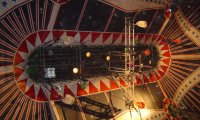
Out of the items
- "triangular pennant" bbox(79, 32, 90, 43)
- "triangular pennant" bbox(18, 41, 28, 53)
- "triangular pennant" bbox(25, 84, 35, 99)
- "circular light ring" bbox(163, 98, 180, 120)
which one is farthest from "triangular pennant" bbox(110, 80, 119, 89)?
"triangular pennant" bbox(18, 41, 28, 53)

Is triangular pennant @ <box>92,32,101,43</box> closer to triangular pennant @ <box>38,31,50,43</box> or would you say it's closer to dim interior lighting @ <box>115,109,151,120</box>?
triangular pennant @ <box>38,31,50,43</box>

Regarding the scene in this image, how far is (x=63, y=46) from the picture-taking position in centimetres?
522

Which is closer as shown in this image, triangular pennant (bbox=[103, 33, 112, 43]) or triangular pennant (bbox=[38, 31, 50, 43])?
triangular pennant (bbox=[38, 31, 50, 43])

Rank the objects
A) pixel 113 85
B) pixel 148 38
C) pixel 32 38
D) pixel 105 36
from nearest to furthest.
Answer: pixel 32 38, pixel 105 36, pixel 113 85, pixel 148 38

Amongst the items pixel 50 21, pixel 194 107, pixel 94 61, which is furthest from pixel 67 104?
pixel 194 107

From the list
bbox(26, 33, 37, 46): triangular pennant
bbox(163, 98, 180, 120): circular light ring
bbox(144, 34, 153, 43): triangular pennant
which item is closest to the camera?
bbox(26, 33, 37, 46): triangular pennant

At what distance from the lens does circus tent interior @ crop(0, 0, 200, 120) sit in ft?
15.4

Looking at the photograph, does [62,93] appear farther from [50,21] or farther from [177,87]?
[177,87]

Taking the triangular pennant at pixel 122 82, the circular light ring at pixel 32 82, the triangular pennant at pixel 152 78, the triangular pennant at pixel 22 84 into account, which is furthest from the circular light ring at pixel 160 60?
the triangular pennant at pixel 22 84

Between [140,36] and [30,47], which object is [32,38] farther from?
[140,36]

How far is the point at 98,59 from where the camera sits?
567cm

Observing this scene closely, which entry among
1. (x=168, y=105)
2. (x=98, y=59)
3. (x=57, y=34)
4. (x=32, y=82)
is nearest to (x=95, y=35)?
(x=98, y=59)

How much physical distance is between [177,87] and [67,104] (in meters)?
2.73

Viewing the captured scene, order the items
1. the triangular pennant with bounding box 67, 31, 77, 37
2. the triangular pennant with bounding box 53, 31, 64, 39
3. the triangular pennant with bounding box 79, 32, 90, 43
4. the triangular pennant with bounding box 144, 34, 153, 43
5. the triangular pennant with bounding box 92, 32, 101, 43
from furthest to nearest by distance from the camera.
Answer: the triangular pennant with bounding box 144, 34, 153, 43 → the triangular pennant with bounding box 92, 32, 101, 43 → the triangular pennant with bounding box 79, 32, 90, 43 → the triangular pennant with bounding box 67, 31, 77, 37 → the triangular pennant with bounding box 53, 31, 64, 39
